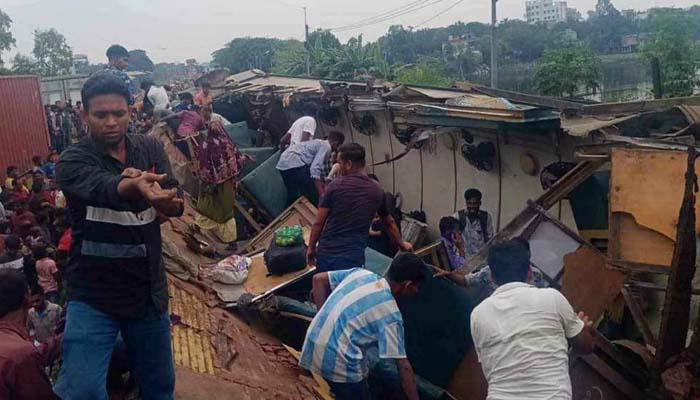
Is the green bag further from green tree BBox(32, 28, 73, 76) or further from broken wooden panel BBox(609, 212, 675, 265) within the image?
green tree BBox(32, 28, 73, 76)

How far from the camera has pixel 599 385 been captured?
13.1ft

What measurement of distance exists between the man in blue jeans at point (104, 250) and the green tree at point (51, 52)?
55873 millimetres

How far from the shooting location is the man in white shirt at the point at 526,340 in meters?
2.87

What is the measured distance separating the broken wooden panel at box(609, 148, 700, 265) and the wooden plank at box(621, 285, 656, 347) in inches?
26.5

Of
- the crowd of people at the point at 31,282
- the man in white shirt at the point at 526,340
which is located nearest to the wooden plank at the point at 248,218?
the crowd of people at the point at 31,282

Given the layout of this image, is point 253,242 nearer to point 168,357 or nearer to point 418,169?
point 418,169

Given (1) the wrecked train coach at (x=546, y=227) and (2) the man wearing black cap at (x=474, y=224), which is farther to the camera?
(2) the man wearing black cap at (x=474, y=224)

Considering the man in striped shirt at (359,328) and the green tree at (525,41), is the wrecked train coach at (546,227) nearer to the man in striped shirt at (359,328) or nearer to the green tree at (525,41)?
the man in striped shirt at (359,328)

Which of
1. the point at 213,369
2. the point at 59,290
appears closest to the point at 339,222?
the point at 213,369

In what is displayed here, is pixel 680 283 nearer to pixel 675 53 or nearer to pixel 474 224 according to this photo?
pixel 474 224

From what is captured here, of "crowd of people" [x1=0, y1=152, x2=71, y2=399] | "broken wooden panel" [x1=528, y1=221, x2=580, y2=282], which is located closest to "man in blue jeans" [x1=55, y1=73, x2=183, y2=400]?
"crowd of people" [x1=0, y1=152, x2=71, y2=399]

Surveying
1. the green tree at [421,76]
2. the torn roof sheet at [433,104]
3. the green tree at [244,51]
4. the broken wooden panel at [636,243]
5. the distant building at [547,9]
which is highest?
the distant building at [547,9]

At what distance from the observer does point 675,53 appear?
18.0 meters

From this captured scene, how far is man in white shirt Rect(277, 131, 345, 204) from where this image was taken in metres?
8.84
